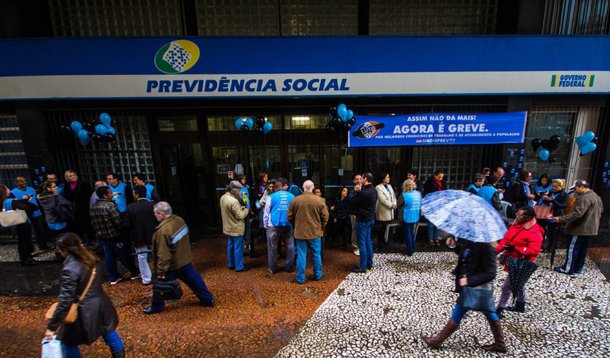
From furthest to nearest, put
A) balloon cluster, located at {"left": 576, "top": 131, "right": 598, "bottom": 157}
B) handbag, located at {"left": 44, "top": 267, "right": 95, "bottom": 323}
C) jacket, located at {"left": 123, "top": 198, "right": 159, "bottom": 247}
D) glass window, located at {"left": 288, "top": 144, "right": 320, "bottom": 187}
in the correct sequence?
glass window, located at {"left": 288, "top": 144, "right": 320, "bottom": 187} < balloon cluster, located at {"left": 576, "top": 131, "right": 598, "bottom": 157} < jacket, located at {"left": 123, "top": 198, "right": 159, "bottom": 247} < handbag, located at {"left": 44, "top": 267, "right": 95, "bottom": 323}

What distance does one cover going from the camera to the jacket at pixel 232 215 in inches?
183

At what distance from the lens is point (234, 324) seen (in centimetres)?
366

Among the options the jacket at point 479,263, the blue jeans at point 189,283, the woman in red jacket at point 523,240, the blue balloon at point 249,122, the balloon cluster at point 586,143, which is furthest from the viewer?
the blue balloon at point 249,122

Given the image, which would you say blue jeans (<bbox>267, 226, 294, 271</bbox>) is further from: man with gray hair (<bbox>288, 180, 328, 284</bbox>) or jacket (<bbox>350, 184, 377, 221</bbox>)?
jacket (<bbox>350, 184, 377, 221</bbox>)

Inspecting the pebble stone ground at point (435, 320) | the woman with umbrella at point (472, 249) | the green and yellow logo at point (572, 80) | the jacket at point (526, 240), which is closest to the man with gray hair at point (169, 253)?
the pebble stone ground at point (435, 320)

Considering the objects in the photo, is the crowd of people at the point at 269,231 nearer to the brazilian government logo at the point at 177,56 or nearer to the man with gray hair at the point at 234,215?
the man with gray hair at the point at 234,215

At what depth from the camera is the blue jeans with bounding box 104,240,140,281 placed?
4543 millimetres

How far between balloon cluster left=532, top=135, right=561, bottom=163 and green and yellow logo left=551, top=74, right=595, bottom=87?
1.19 m

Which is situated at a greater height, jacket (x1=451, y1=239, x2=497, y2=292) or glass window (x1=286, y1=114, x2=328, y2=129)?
glass window (x1=286, y1=114, x2=328, y2=129)

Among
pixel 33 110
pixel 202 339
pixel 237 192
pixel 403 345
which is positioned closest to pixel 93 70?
pixel 33 110

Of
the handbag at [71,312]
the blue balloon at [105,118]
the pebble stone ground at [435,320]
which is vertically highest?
the blue balloon at [105,118]

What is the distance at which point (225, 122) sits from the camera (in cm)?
682

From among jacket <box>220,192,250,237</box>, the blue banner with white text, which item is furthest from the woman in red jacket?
jacket <box>220,192,250,237</box>

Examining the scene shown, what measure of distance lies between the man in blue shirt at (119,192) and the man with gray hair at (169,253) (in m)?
2.75
